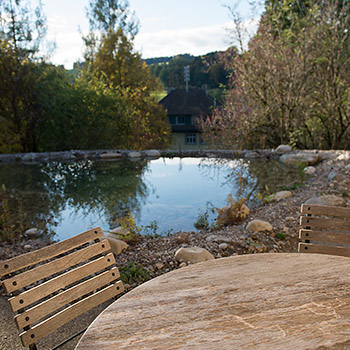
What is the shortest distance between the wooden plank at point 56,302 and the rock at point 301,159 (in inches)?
292

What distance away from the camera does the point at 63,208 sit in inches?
230

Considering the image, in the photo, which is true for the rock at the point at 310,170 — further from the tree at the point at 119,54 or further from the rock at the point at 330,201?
the tree at the point at 119,54

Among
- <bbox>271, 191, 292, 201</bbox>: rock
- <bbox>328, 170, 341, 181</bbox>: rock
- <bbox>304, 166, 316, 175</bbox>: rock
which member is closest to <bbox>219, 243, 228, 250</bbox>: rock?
<bbox>271, 191, 292, 201</bbox>: rock

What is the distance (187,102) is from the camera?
27.6 meters

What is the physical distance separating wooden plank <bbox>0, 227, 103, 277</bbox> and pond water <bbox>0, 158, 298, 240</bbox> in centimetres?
278

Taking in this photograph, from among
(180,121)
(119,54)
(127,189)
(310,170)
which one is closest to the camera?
(127,189)

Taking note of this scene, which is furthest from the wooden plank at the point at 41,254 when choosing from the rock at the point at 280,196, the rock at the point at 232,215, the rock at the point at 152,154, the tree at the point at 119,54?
the tree at the point at 119,54

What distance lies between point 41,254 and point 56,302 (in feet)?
0.76

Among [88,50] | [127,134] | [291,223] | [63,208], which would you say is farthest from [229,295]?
[88,50]

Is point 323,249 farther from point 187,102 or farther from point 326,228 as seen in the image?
point 187,102

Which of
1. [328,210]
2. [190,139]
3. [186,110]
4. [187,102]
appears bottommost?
[328,210]

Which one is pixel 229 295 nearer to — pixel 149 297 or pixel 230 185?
pixel 149 297

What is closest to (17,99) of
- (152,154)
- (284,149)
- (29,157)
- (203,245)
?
(29,157)

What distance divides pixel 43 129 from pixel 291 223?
30.2 feet
